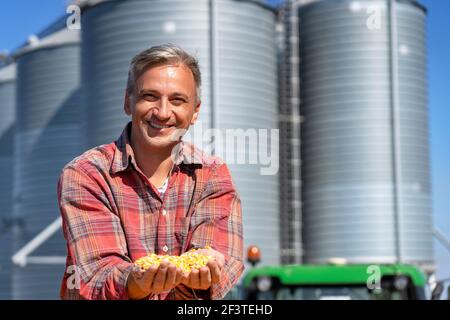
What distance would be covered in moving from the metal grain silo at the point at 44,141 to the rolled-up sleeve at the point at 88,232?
16922mm

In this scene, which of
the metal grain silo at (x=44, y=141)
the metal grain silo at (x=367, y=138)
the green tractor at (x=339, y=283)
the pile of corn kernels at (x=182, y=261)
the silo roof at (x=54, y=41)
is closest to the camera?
the pile of corn kernels at (x=182, y=261)

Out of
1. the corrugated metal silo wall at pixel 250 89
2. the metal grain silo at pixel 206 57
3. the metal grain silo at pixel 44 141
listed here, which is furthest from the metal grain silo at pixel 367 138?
the metal grain silo at pixel 44 141

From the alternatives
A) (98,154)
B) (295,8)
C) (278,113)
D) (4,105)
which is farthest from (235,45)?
(98,154)

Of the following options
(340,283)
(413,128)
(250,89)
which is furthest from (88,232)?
(413,128)

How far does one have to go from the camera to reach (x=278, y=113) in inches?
675

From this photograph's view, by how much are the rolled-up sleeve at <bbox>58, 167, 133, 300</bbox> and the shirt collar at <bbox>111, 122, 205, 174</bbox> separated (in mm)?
45

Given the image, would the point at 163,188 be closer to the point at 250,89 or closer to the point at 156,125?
the point at 156,125

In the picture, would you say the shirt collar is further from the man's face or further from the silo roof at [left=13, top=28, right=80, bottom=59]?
the silo roof at [left=13, top=28, right=80, bottom=59]

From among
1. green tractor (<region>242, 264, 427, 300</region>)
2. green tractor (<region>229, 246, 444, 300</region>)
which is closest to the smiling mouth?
green tractor (<region>229, 246, 444, 300</region>)

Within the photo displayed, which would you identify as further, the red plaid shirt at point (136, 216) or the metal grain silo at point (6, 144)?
the metal grain silo at point (6, 144)

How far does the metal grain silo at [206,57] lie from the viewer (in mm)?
15234

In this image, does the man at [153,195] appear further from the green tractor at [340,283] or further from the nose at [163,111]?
the green tractor at [340,283]

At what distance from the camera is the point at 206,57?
1535cm

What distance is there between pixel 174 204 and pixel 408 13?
16851 mm
